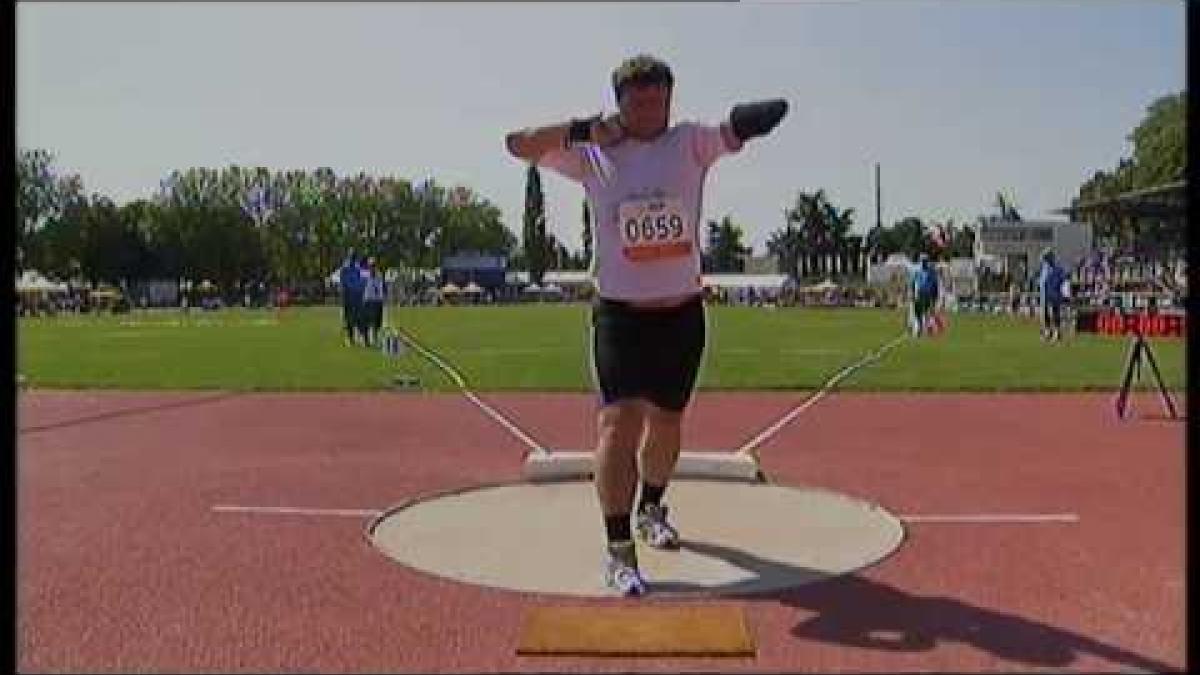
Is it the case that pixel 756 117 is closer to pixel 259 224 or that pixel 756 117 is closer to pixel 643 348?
pixel 643 348

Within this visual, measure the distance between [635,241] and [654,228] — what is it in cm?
10

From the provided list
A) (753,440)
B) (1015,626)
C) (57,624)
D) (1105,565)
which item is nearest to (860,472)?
(753,440)

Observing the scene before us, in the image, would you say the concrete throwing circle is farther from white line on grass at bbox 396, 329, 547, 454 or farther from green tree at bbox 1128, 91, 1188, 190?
green tree at bbox 1128, 91, 1188, 190

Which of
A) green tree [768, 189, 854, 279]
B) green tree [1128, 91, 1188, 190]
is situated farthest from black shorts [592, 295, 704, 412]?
green tree [768, 189, 854, 279]

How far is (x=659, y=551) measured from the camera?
565 centimetres

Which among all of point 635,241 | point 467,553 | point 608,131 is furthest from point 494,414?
point 608,131

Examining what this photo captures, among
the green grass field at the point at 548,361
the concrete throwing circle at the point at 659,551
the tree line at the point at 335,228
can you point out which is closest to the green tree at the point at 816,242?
the tree line at the point at 335,228

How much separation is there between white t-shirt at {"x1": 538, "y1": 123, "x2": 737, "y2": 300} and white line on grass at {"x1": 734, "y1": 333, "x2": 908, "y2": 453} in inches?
168

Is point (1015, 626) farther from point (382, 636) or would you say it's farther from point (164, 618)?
point (164, 618)

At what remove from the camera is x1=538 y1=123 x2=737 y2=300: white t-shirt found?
16.8 ft

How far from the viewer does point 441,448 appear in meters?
9.64

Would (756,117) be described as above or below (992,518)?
above

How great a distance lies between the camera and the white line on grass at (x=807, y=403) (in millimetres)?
10109

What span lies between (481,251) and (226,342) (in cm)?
3957
